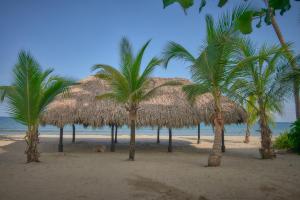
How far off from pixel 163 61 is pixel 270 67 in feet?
11.5

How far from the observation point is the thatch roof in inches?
450

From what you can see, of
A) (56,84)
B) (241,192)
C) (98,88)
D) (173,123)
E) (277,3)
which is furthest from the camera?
(98,88)

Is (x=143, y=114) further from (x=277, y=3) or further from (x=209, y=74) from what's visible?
(x=277, y=3)

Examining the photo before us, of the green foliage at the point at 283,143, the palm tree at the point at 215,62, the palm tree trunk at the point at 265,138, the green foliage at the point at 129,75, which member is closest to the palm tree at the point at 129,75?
the green foliage at the point at 129,75

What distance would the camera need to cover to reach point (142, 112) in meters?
11.6

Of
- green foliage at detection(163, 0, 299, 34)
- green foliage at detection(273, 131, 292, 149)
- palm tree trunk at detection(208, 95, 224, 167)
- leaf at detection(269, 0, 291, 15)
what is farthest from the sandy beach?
green foliage at detection(273, 131, 292, 149)

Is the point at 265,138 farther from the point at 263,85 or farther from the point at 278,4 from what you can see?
the point at 278,4

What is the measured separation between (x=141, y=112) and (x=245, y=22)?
1031 centimetres

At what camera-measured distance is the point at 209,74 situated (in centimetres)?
733

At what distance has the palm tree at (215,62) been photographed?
711cm

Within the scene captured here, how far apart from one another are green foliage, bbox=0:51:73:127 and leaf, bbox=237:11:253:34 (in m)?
7.12

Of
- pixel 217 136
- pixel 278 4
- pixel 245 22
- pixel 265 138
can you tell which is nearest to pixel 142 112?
pixel 217 136

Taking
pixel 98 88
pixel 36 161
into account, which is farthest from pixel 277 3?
pixel 98 88

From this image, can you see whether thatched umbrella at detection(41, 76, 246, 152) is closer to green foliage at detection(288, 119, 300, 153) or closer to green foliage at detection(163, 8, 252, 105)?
green foliage at detection(288, 119, 300, 153)
